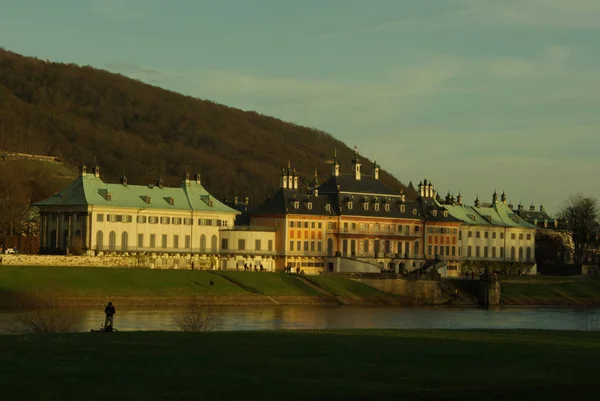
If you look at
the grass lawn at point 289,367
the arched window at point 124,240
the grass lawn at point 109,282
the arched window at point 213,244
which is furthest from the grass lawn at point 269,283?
the grass lawn at point 289,367

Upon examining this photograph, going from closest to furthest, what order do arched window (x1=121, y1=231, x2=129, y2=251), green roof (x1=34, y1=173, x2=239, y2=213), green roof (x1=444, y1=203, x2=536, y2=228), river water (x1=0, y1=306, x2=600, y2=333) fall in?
1. river water (x1=0, y1=306, x2=600, y2=333)
2. green roof (x1=34, y1=173, x2=239, y2=213)
3. arched window (x1=121, y1=231, x2=129, y2=251)
4. green roof (x1=444, y1=203, x2=536, y2=228)

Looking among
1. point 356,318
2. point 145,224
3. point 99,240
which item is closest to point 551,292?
point 145,224

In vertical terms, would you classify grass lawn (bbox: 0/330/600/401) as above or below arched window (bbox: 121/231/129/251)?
below

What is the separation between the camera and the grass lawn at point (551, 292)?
133 m

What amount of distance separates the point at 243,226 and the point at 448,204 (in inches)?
1572

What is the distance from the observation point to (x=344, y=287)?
122500mm

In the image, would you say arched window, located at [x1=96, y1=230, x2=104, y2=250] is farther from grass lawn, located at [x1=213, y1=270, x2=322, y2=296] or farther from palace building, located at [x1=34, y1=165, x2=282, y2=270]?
grass lawn, located at [x1=213, y1=270, x2=322, y2=296]

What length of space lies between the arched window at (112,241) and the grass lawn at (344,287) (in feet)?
58.0

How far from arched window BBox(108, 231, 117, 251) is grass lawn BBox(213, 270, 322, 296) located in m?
11.0

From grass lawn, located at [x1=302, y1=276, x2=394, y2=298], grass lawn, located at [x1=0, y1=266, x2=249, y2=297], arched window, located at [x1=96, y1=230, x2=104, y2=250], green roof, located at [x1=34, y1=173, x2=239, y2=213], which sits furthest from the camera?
green roof, located at [x1=34, y1=173, x2=239, y2=213]

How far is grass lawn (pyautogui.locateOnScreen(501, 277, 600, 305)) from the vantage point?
13325 cm

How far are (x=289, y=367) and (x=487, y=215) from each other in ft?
431

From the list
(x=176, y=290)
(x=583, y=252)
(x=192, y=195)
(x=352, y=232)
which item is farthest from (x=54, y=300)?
(x=583, y=252)

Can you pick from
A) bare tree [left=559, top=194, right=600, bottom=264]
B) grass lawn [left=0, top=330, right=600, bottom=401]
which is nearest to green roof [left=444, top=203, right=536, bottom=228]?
bare tree [left=559, top=194, right=600, bottom=264]
